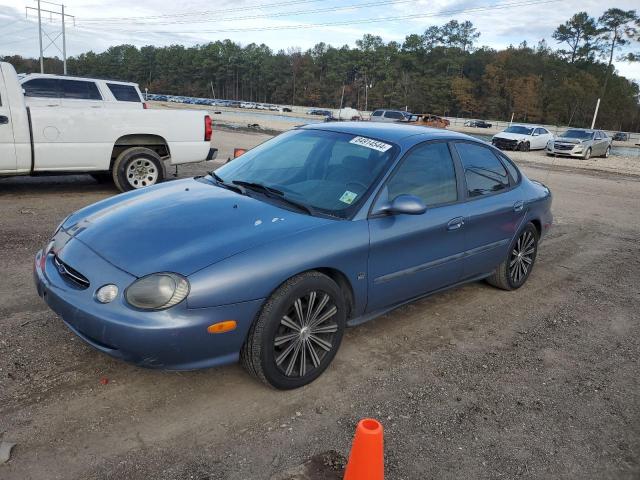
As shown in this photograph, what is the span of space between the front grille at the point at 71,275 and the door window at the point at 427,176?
2036 mm

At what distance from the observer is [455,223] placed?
412 cm

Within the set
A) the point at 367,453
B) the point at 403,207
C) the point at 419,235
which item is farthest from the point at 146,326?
the point at 419,235

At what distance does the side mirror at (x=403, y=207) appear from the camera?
3.51 metres

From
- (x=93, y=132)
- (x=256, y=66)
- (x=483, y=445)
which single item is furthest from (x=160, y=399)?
(x=256, y=66)

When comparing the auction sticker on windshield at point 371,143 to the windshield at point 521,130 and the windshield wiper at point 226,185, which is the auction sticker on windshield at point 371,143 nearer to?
the windshield wiper at point 226,185

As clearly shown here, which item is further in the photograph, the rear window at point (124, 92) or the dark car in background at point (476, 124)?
the dark car in background at point (476, 124)

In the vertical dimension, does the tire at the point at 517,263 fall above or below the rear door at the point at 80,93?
below

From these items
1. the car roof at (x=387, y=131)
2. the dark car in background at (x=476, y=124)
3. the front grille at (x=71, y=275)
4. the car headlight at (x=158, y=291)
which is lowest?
the dark car in background at (x=476, y=124)

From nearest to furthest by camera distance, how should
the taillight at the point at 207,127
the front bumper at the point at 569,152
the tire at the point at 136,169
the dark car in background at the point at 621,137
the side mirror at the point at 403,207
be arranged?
the side mirror at the point at 403,207
the tire at the point at 136,169
the taillight at the point at 207,127
the front bumper at the point at 569,152
the dark car in background at the point at 621,137

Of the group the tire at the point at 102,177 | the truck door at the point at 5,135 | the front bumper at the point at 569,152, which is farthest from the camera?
the front bumper at the point at 569,152

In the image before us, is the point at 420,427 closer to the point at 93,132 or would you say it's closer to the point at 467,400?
the point at 467,400

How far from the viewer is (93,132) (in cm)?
795

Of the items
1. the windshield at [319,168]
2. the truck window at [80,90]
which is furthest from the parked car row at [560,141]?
the windshield at [319,168]

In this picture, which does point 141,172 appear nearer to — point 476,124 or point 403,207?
point 403,207
